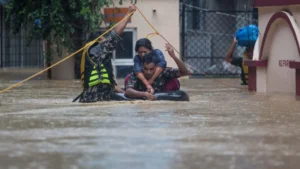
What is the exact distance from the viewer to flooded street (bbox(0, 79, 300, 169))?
24.2ft

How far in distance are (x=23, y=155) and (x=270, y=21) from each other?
10463 millimetres

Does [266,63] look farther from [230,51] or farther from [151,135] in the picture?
[151,135]

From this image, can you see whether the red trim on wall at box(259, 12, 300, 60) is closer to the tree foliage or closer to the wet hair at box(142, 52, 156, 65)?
the wet hair at box(142, 52, 156, 65)

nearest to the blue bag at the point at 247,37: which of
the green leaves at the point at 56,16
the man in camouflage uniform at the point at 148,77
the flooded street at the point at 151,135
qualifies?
the green leaves at the point at 56,16

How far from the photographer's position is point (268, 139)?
8758mm

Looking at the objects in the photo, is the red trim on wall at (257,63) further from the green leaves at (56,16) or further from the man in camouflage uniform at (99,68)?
the green leaves at (56,16)

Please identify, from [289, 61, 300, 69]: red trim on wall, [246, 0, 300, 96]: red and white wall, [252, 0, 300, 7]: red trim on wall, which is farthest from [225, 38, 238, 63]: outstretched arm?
[289, 61, 300, 69]: red trim on wall

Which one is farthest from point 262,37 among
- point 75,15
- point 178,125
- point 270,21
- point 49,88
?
point 178,125

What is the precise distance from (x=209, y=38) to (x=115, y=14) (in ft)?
21.1

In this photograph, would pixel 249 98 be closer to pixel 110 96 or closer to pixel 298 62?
pixel 298 62

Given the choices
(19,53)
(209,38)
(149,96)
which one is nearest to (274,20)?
(149,96)

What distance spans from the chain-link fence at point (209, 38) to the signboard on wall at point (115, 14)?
3564 mm

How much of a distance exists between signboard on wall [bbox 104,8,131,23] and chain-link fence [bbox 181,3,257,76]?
3.56 metres

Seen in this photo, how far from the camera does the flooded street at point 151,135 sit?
7.38m
